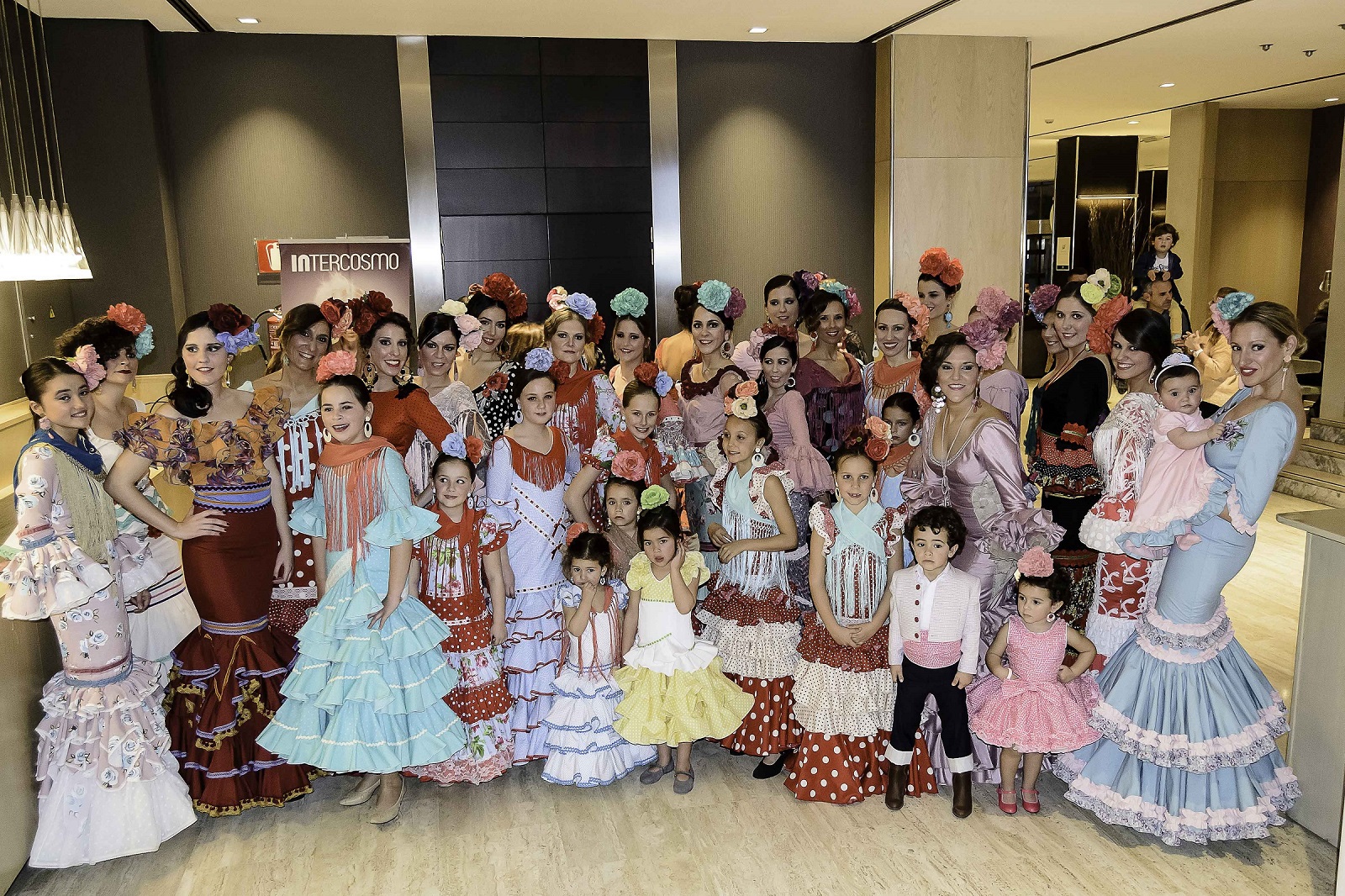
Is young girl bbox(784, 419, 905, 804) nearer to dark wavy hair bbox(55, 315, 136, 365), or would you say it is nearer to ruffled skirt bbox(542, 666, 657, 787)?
ruffled skirt bbox(542, 666, 657, 787)

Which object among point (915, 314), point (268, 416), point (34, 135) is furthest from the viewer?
point (34, 135)

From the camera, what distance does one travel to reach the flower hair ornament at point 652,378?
3.87 metres

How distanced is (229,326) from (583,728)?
197 centimetres

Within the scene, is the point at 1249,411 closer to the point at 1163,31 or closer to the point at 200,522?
the point at 200,522

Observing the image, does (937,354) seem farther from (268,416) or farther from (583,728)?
(268,416)

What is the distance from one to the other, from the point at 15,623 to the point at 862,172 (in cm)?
708

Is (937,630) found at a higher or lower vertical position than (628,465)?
lower

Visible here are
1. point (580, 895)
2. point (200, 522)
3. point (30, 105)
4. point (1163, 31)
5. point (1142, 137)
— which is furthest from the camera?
point (1142, 137)

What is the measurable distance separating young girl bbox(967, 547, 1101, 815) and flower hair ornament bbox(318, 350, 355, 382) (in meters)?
2.45

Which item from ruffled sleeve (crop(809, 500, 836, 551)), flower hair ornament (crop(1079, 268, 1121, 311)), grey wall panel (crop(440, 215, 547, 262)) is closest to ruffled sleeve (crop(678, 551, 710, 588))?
ruffled sleeve (crop(809, 500, 836, 551))

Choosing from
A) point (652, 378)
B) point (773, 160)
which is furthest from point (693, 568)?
point (773, 160)

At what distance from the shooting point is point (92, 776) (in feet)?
10.4

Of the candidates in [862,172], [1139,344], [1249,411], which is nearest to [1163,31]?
[862,172]

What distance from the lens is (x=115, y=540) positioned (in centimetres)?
344
